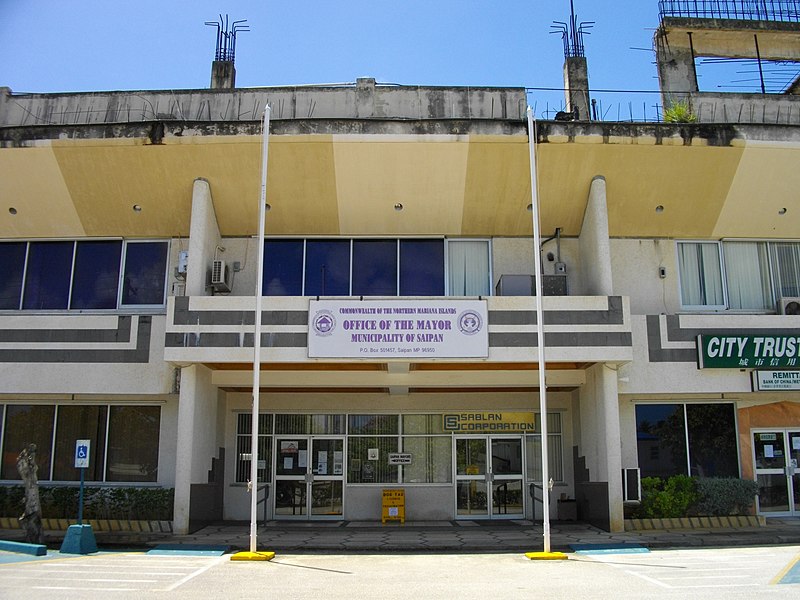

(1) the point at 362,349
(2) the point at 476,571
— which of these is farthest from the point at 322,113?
(2) the point at 476,571

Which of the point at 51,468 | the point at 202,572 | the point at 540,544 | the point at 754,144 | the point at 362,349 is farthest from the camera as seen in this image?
the point at 51,468

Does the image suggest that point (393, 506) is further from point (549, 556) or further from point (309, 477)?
point (549, 556)

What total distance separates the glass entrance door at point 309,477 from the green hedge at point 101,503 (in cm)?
338

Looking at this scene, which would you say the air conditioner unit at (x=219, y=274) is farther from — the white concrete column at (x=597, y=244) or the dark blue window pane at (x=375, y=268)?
the white concrete column at (x=597, y=244)

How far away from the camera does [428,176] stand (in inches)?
698

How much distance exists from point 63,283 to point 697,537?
16.2 metres

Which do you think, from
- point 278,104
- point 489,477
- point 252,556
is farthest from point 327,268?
point 252,556

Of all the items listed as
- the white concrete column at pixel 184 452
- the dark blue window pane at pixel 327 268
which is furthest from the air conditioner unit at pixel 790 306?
the white concrete column at pixel 184 452

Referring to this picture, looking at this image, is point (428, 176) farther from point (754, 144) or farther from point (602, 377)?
point (754, 144)

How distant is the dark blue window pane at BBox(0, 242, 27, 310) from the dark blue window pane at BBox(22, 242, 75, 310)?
0.22 meters

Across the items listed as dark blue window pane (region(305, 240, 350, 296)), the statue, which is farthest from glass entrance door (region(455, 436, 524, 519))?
the statue

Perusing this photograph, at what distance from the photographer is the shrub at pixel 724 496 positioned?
17.0 m

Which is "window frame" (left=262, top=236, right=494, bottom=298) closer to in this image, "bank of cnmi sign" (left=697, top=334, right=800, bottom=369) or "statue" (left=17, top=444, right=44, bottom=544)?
"bank of cnmi sign" (left=697, top=334, right=800, bottom=369)

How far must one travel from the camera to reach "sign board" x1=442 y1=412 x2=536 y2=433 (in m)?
19.8
